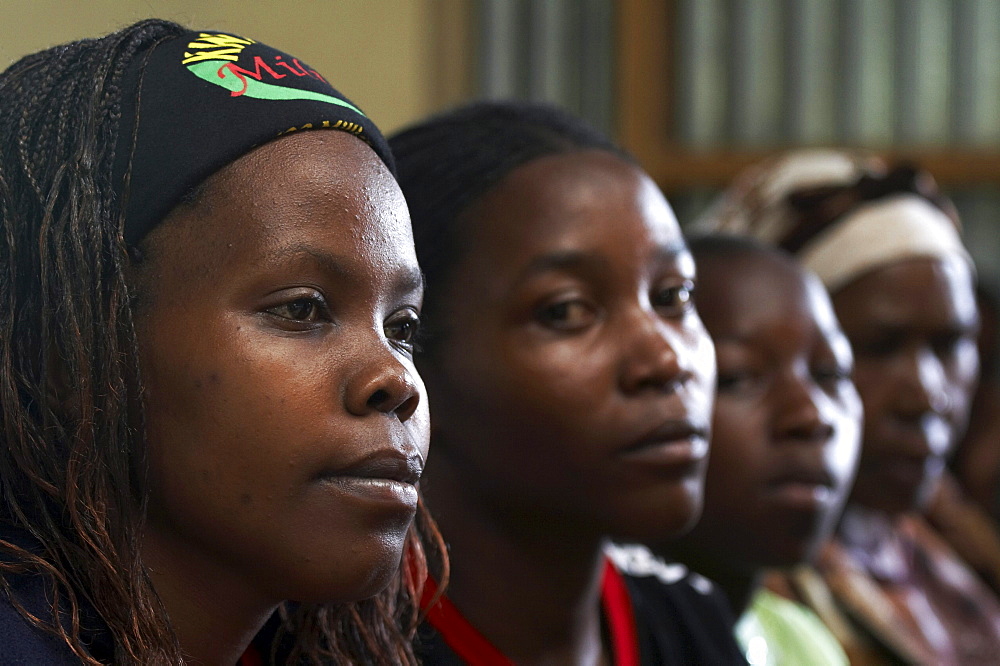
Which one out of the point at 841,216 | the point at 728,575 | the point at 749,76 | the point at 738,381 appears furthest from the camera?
the point at 749,76

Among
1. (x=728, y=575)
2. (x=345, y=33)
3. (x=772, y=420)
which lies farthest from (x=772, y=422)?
(x=345, y=33)

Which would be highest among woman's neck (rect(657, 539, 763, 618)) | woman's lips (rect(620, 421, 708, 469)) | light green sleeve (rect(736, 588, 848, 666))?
woman's lips (rect(620, 421, 708, 469))

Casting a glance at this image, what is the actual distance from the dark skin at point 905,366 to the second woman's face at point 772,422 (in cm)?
39

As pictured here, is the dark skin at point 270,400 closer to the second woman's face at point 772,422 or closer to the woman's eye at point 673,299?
the woman's eye at point 673,299

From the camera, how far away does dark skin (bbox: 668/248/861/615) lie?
1.33 m

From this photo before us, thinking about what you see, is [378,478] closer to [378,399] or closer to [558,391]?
[378,399]

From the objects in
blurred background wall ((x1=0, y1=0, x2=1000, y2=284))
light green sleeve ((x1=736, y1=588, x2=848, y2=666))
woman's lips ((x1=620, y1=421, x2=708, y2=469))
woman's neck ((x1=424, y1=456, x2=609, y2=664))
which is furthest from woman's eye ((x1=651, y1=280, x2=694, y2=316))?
blurred background wall ((x1=0, y1=0, x2=1000, y2=284))

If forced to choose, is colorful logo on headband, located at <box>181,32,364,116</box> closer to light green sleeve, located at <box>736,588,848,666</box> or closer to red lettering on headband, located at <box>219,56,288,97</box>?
red lettering on headband, located at <box>219,56,288,97</box>

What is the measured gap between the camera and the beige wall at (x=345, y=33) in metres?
1.04

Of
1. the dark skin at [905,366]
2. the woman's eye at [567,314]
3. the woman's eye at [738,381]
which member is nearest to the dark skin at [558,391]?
the woman's eye at [567,314]

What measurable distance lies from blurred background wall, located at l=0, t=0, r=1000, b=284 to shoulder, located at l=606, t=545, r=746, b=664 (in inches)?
82.4

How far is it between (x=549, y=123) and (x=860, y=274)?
35.5 inches

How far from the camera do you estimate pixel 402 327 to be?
2.89 ft

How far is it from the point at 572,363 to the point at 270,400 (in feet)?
1.19
